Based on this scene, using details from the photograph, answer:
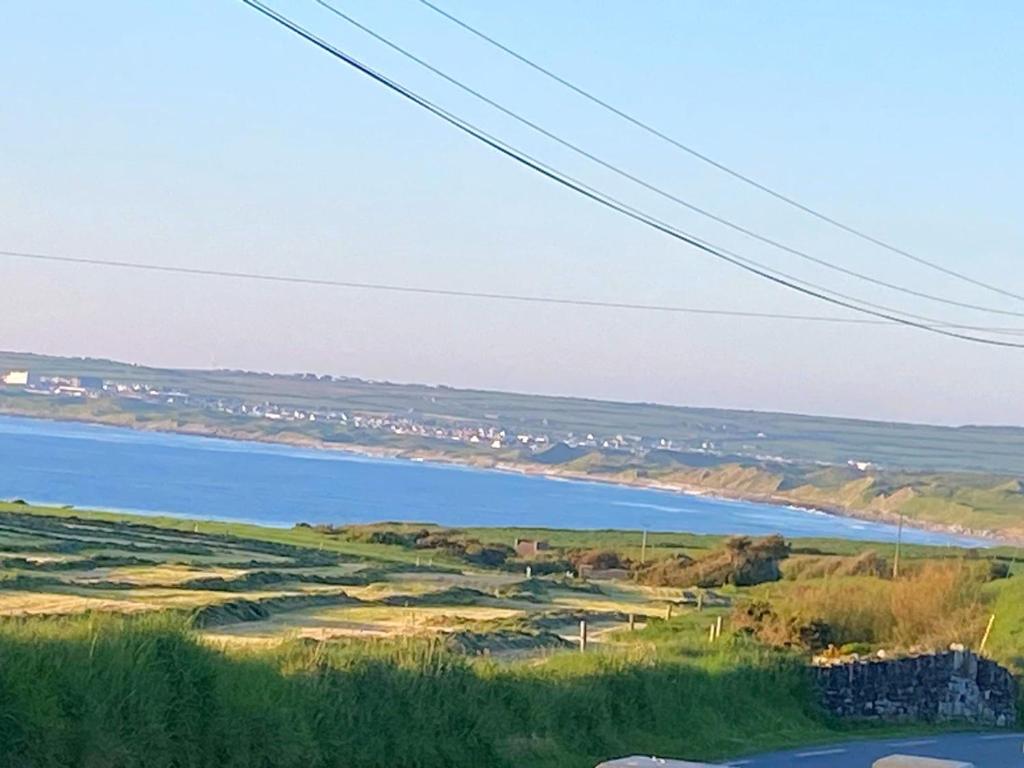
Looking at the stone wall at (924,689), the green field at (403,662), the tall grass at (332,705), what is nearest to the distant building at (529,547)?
the green field at (403,662)

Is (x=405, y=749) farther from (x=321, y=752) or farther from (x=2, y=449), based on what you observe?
(x=2, y=449)

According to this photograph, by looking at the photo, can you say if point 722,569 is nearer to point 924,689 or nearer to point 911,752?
point 924,689

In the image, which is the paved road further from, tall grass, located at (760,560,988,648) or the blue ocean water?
the blue ocean water

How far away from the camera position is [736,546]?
7362 cm

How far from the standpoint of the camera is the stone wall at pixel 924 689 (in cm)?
2569

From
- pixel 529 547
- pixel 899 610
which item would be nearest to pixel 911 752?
pixel 899 610

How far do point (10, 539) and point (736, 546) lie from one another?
29.3 meters

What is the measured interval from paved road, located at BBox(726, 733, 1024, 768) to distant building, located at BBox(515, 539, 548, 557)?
55555mm

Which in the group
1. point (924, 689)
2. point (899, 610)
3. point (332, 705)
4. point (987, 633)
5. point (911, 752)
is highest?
point (332, 705)

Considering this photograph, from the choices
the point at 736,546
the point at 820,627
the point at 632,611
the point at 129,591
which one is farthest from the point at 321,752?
the point at 736,546

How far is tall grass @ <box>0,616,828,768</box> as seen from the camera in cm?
1328

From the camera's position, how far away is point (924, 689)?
88.0ft

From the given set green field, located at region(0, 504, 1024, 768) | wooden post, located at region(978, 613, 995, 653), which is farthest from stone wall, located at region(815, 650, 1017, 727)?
wooden post, located at region(978, 613, 995, 653)

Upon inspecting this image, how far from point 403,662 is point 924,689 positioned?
39.7ft
